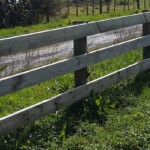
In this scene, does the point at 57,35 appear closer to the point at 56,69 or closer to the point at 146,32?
the point at 56,69

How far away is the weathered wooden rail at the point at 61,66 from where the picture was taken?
4559mm

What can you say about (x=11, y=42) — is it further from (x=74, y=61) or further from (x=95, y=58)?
(x=95, y=58)

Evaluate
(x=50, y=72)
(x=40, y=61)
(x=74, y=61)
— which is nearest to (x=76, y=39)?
(x=74, y=61)

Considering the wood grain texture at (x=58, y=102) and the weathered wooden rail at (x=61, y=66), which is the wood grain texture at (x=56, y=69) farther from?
the wood grain texture at (x=58, y=102)

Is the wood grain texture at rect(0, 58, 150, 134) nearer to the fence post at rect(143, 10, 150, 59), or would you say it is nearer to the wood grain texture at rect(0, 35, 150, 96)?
the wood grain texture at rect(0, 35, 150, 96)

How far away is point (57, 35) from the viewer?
5277 millimetres

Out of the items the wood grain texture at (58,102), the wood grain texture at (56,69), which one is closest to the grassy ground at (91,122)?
the wood grain texture at (58,102)

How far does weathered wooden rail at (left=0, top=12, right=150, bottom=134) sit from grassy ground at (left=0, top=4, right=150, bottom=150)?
162mm

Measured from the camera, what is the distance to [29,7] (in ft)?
56.4

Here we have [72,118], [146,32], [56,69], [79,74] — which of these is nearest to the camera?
[56,69]

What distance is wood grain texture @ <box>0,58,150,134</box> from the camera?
4.55 m

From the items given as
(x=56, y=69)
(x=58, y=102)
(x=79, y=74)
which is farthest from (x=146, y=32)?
(x=58, y=102)

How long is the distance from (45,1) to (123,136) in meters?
14.0

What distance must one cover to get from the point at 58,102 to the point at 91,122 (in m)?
0.50
